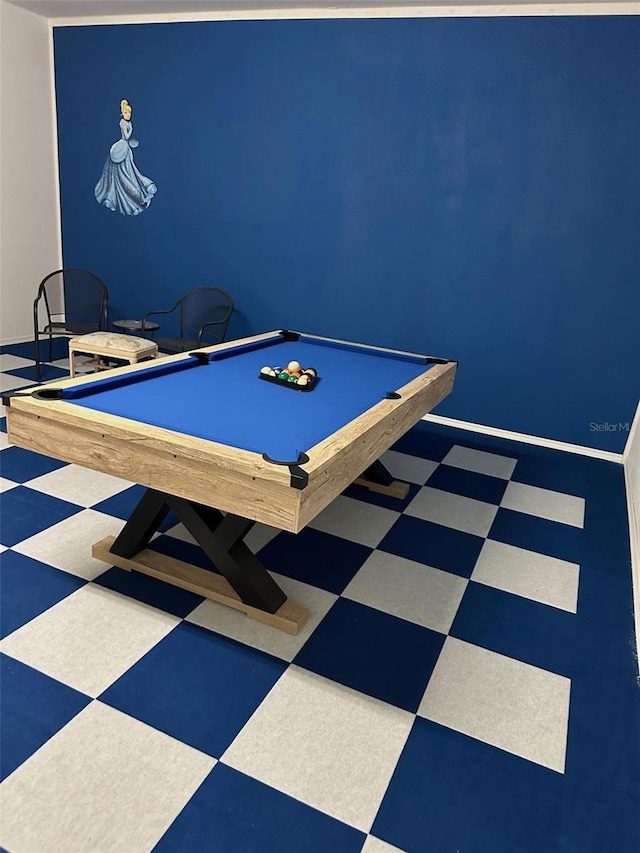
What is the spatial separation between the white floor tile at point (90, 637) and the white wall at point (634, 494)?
5.95 feet

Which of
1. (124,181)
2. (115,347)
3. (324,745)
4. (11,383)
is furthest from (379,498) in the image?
(124,181)

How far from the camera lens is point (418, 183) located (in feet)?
13.7

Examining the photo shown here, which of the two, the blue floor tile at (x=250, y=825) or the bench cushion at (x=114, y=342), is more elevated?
the bench cushion at (x=114, y=342)

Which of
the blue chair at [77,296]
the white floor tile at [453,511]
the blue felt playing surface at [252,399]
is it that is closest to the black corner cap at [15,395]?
the blue felt playing surface at [252,399]

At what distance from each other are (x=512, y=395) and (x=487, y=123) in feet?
5.92

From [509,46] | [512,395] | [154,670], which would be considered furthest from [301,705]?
[509,46]

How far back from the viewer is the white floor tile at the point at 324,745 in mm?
1550

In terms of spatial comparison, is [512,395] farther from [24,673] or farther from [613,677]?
[24,673]

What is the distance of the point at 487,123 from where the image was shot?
3.89 m

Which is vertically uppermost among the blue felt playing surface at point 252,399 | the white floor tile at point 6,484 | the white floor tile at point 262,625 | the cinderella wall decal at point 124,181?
the cinderella wall decal at point 124,181

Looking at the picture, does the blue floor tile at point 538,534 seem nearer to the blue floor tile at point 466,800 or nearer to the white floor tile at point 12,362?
the blue floor tile at point 466,800

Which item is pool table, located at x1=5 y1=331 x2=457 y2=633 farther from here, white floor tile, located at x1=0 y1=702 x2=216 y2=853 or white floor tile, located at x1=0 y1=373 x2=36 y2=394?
white floor tile, located at x1=0 y1=373 x2=36 y2=394

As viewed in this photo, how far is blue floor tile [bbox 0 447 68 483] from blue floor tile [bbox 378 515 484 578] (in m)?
1.78

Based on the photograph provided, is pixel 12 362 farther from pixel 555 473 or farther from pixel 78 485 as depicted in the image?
pixel 555 473
